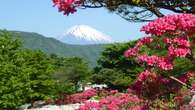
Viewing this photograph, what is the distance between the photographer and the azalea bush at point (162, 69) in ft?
31.9

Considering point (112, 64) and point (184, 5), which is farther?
point (112, 64)

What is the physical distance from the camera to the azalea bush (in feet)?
31.9

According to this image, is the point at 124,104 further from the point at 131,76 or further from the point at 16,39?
the point at 131,76

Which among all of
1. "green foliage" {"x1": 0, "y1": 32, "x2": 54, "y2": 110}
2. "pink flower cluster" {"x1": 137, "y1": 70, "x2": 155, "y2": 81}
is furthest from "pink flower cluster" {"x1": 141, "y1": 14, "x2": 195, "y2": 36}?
"green foliage" {"x1": 0, "y1": 32, "x2": 54, "y2": 110}

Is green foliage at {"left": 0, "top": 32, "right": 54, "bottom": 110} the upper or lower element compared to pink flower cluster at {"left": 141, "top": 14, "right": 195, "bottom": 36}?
lower

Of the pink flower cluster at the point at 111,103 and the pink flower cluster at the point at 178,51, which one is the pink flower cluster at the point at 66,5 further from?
the pink flower cluster at the point at 178,51

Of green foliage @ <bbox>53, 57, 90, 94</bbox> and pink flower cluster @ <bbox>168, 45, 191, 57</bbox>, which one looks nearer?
pink flower cluster @ <bbox>168, 45, 191, 57</bbox>

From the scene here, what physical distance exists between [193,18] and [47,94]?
1234 inches

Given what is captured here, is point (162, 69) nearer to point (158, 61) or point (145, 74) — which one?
point (145, 74)

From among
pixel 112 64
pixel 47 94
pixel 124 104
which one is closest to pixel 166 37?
pixel 124 104

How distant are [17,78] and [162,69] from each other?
23.5m

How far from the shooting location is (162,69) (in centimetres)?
1034

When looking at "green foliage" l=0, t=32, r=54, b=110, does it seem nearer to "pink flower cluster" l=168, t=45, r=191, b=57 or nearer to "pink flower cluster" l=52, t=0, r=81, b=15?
"pink flower cluster" l=52, t=0, r=81, b=15

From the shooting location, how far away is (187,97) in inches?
417
